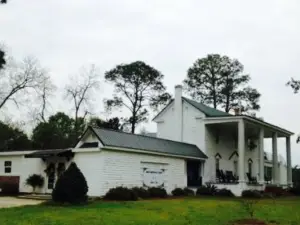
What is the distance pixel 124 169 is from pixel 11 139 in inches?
1125

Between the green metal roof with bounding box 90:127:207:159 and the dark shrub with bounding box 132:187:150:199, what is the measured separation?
8.04 ft

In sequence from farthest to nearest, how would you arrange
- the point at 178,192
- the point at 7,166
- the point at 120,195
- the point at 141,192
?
the point at 7,166 → the point at 178,192 → the point at 141,192 → the point at 120,195

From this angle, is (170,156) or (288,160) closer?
(170,156)

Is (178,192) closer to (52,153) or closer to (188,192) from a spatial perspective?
(188,192)

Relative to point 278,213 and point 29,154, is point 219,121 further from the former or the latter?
point 278,213

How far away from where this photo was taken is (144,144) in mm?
28812

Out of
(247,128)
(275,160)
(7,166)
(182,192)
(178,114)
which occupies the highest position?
(178,114)

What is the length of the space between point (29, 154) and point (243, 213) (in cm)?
1710

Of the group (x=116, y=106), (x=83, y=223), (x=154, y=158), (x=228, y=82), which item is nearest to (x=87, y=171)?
(x=154, y=158)

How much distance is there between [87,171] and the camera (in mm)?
25469

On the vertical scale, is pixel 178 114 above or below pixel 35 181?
above

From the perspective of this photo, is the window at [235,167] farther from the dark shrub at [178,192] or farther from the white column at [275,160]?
the dark shrub at [178,192]

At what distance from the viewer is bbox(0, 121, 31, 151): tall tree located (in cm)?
4981

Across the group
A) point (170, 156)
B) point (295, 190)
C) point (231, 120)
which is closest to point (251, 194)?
point (231, 120)
